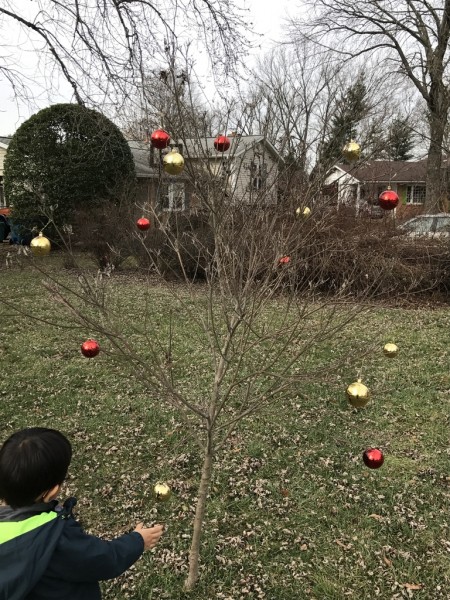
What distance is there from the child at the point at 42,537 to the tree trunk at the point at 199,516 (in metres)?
0.63

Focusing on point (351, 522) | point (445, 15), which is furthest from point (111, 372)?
point (445, 15)

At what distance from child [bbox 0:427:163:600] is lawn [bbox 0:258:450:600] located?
477 mm

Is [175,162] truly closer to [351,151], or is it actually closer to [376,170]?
[351,151]

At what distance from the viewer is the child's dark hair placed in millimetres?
1492

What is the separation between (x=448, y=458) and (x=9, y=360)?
4710 millimetres

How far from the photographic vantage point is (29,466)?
1500 mm

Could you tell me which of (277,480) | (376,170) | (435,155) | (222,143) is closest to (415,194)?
(435,155)

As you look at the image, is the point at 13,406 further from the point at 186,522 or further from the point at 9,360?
the point at 186,522

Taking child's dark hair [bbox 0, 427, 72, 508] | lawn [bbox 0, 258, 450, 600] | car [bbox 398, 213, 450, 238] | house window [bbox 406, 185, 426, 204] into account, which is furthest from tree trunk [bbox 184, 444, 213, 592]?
house window [bbox 406, 185, 426, 204]

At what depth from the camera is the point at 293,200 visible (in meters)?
2.50

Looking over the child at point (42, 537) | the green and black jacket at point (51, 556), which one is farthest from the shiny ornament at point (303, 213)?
the green and black jacket at point (51, 556)

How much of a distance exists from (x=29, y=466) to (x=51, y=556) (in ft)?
0.90

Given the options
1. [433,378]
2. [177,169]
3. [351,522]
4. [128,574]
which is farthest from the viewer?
[433,378]

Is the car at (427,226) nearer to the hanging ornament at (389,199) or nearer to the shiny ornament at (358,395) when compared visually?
the hanging ornament at (389,199)
